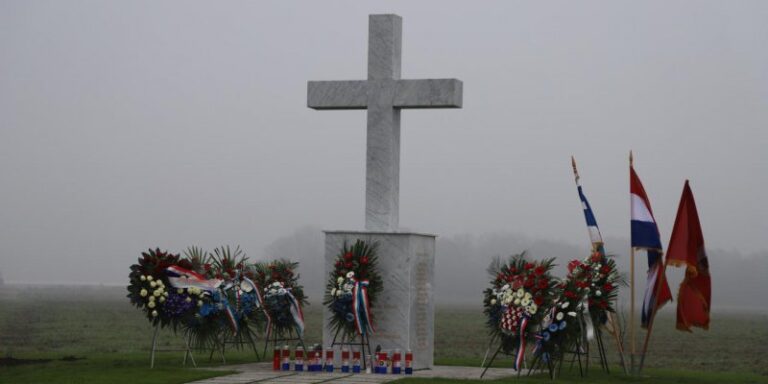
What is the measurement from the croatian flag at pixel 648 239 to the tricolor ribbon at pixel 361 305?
440cm

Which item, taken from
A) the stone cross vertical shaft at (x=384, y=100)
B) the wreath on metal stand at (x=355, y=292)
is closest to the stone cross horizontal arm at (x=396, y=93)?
the stone cross vertical shaft at (x=384, y=100)

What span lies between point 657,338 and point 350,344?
3137cm

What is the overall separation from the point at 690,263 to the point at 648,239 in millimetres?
840

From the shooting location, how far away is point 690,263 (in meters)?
18.7

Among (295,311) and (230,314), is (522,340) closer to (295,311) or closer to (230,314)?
(295,311)

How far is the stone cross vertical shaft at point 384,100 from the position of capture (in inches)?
814

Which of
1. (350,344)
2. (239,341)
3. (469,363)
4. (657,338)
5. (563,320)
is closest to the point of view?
(563,320)

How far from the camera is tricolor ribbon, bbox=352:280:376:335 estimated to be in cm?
1964

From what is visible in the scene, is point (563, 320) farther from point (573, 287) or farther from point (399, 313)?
point (399, 313)

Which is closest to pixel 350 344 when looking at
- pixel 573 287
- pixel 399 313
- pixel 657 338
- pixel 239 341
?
pixel 399 313

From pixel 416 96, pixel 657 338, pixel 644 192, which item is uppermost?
pixel 416 96

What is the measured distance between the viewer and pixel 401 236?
2014 centimetres

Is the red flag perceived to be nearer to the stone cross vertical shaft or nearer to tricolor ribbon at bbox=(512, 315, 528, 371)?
tricolor ribbon at bbox=(512, 315, 528, 371)

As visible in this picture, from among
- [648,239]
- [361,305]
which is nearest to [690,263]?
[648,239]
